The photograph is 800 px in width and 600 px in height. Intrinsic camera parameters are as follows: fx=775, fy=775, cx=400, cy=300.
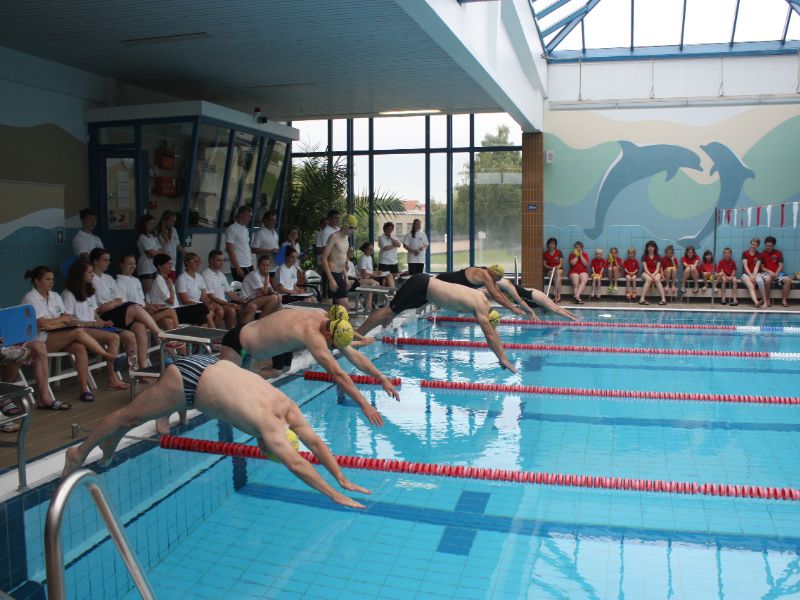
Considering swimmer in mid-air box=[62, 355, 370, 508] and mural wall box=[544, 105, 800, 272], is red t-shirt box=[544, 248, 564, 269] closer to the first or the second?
mural wall box=[544, 105, 800, 272]

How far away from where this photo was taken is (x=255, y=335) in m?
4.79

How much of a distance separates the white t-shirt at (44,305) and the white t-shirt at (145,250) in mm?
2293

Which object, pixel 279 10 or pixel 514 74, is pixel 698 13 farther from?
pixel 279 10

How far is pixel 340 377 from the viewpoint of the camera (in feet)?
14.4

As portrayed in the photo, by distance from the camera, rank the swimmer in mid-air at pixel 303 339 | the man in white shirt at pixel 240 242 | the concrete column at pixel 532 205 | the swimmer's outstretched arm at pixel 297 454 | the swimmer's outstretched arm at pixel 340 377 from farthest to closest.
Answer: the concrete column at pixel 532 205 → the man in white shirt at pixel 240 242 → the swimmer in mid-air at pixel 303 339 → the swimmer's outstretched arm at pixel 340 377 → the swimmer's outstretched arm at pixel 297 454

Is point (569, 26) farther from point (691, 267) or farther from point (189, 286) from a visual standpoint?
point (189, 286)

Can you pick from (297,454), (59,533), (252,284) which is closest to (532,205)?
(252,284)

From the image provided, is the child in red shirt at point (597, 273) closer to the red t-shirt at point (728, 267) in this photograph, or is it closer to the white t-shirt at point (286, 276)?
the red t-shirt at point (728, 267)

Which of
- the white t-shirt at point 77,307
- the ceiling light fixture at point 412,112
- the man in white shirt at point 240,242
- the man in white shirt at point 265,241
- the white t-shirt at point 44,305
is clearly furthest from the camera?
the ceiling light fixture at point 412,112

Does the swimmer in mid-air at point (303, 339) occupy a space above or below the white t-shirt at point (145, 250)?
below

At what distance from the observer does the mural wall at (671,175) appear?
43.5 ft

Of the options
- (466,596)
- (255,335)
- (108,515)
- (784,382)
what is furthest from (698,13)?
(108,515)

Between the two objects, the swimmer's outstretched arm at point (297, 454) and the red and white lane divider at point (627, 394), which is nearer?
the swimmer's outstretched arm at point (297, 454)

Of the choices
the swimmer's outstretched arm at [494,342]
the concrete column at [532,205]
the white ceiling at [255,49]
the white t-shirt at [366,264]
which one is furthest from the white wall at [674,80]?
the swimmer's outstretched arm at [494,342]
